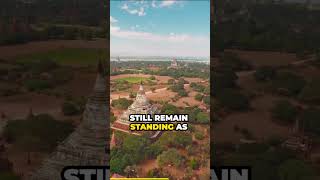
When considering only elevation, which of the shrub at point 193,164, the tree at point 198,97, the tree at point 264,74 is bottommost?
the shrub at point 193,164

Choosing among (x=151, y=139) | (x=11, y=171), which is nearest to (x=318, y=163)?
(x=151, y=139)

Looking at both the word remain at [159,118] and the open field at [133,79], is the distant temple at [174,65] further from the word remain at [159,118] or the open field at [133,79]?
the word remain at [159,118]

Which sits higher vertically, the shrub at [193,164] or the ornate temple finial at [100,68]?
the ornate temple finial at [100,68]

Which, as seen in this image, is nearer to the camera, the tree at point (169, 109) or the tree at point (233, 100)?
the tree at point (169, 109)

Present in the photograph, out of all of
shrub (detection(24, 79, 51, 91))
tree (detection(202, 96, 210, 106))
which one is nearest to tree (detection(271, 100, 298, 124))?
tree (detection(202, 96, 210, 106))

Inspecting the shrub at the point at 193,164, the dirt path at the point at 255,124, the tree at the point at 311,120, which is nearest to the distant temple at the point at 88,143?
the shrub at the point at 193,164

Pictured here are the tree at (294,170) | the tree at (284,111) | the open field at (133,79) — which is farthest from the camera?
the tree at (284,111)

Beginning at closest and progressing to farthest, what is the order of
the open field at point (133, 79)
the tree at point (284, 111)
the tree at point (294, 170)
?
the open field at point (133, 79), the tree at point (294, 170), the tree at point (284, 111)

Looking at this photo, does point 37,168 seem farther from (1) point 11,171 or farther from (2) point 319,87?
(2) point 319,87

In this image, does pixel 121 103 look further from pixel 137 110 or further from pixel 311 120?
pixel 311 120

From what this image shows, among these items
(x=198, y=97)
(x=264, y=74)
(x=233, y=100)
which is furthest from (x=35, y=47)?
(x=264, y=74)
